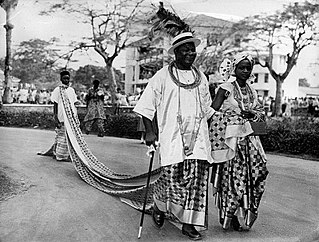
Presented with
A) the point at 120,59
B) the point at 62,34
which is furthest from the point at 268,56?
the point at 62,34

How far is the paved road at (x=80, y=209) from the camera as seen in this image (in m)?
3.72

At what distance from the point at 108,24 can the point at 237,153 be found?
4.82 ft

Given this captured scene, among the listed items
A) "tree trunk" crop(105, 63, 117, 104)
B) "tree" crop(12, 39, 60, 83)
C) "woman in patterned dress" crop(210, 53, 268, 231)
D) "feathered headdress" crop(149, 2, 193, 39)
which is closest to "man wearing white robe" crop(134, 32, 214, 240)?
"feathered headdress" crop(149, 2, 193, 39)

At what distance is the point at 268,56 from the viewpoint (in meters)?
6.84

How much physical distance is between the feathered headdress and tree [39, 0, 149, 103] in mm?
163

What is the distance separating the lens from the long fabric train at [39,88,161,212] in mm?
4480

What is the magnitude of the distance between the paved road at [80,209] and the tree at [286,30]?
1927 mm

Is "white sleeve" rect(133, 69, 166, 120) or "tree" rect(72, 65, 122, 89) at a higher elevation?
"tree" rect(72, 65, 122, 89)

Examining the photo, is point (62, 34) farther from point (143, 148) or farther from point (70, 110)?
point (143, 148)

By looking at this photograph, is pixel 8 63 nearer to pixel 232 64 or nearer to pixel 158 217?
pixel 158 217

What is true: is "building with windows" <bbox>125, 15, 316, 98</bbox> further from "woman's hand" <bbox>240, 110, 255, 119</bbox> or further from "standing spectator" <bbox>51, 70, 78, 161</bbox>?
"woman's hand" <bbox>240, 110, 255, 119</bbox>

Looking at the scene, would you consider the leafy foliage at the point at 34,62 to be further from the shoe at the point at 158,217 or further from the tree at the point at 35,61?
the shoe at the point at 158,217

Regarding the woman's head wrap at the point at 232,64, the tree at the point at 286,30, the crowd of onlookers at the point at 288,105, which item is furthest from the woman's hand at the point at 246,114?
the crowd of onlookers at the point at 288,105

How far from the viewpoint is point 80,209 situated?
4.04 m
